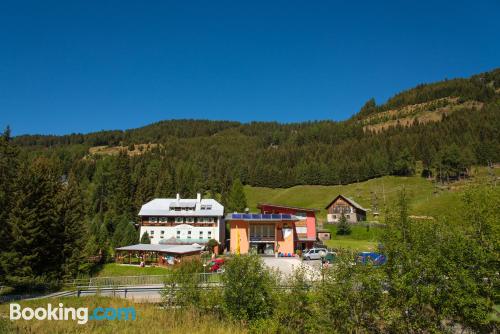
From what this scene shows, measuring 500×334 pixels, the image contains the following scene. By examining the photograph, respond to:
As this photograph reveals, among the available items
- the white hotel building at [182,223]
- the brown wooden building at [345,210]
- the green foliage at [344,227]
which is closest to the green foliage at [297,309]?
the white hotel building at [182,223]

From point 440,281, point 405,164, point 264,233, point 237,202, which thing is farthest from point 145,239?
point 405,164

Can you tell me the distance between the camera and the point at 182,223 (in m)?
61.1

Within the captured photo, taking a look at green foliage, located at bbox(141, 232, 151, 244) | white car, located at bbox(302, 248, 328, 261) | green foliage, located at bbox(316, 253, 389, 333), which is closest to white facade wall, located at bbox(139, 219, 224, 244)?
green foliage, located at bbox(141, 232, 151, 244)

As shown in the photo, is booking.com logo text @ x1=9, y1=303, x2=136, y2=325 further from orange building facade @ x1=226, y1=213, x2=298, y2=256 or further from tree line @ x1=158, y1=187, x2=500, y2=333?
orange building facade @ x1=226, y1=213, x2=298, y2=256

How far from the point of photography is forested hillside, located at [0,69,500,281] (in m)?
34.8

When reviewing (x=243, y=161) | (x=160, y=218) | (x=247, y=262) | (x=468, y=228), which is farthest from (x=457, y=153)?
(x=247, y=262)

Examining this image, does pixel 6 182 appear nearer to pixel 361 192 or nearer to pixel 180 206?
pixel 180 206

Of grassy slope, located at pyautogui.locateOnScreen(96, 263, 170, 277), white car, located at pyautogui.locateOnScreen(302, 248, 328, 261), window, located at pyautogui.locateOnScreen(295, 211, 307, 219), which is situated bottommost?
grassy slope, located at pyautogui.locateOnScreen(96, 263, 170, 277)

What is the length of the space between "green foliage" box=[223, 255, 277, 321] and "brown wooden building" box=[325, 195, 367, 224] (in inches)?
2467

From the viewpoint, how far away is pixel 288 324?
1709 cm

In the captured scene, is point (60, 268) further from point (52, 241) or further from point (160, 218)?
point (160, 218)

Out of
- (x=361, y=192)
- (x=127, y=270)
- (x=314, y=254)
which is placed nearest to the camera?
(x=127, y=270)

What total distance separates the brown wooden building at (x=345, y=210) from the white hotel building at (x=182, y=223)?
30.5 m

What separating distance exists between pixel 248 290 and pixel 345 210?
65834 millimetres
